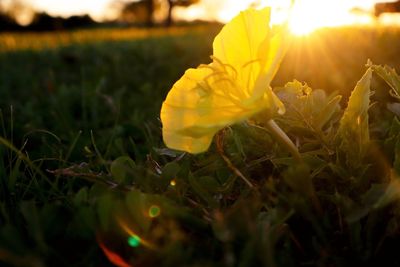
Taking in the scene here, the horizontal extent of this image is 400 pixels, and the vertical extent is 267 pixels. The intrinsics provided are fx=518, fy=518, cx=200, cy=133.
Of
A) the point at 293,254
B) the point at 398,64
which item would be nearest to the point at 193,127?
the point at 293,254

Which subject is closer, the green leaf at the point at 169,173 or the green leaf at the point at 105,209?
the green leaf at the point at 105,209

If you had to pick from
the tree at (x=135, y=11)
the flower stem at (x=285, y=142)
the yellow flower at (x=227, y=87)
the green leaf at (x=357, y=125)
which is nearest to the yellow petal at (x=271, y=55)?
the yellow flower at (x=227, y=87)

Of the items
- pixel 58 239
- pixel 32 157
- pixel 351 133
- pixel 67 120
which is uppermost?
pixel 351 133

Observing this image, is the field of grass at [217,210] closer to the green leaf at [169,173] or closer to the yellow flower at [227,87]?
the green leaf at [169,173]

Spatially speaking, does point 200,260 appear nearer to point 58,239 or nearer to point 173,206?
point 173,206

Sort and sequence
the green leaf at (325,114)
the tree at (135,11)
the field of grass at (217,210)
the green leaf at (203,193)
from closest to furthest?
the field of grass at (217,210)
the green leaf at (203,193)
the green leaf at (325,114)
the tree at (135,11)
